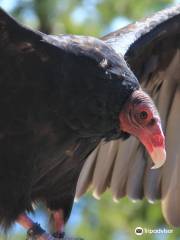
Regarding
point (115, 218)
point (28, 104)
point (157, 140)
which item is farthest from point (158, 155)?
point (115, 218)

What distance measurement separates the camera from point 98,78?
4168 millimetres

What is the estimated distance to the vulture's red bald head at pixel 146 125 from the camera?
423 centimetres

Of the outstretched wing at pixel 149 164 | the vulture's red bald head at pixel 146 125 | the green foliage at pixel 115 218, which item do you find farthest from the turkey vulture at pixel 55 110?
the green foliage at pixel 115 218

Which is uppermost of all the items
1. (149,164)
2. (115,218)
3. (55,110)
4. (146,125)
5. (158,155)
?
(55,110)

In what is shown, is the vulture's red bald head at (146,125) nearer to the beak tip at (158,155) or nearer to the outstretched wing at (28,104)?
the beak tip at (158,155)

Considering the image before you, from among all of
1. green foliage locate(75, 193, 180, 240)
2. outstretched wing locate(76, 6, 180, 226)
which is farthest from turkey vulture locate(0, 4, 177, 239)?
green foliage locate(75, 193, 180, 240)

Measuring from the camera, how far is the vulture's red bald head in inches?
166

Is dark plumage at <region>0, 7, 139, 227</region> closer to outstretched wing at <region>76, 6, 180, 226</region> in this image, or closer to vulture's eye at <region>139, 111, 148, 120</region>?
vulture's eye at <region>139, 111, 148, 120</region>

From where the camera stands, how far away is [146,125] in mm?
4289

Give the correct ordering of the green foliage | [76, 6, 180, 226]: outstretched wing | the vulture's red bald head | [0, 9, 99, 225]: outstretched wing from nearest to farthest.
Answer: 1. [0, 9, 99, 225]: outstretched wing
2. the vulture's red bald head
3. [76, 6, 180, 226]: outstretched wing
4. the green foliage

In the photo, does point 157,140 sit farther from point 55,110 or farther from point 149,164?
point 149,164

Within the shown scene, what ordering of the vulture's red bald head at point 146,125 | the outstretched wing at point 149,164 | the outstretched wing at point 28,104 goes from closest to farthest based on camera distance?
the outstretched wing at point 28,104 < the vulture's red bald head at point 146,125 < the outstretched wing at point 149,164

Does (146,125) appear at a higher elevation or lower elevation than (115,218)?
higher

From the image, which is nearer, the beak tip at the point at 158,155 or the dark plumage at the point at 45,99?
the dark plumage at the point at 45,99
